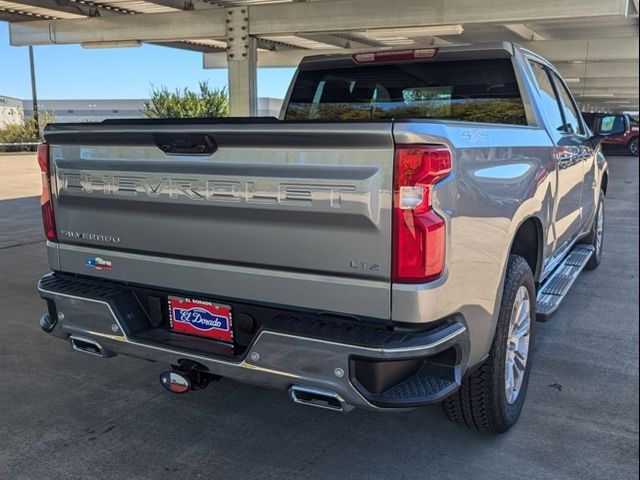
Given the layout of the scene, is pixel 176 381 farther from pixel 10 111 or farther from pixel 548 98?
pixel 10 111

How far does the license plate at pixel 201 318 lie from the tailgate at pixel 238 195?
22 centimetres

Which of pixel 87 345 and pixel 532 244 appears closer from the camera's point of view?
pixel 87 345

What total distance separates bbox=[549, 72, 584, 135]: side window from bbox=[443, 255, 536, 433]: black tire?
2.33 m

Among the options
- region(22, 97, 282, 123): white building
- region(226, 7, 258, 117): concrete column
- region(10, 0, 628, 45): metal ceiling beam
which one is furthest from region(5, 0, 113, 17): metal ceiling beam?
region(226, 7, 258, 117): concrete column

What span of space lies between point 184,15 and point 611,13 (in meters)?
9.75

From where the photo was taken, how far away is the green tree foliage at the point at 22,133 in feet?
50.4

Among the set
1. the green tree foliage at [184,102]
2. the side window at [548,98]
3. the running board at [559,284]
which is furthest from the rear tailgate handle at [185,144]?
the green tree foliage at [184,102]

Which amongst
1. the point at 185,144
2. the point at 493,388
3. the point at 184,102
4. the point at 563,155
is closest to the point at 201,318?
the point at 185,144

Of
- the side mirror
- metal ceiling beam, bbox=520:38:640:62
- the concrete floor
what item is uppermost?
metal ceiling beam, bbox=520:38:640:62

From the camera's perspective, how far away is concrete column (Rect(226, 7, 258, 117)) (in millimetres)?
14523

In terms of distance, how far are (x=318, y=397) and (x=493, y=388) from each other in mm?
976

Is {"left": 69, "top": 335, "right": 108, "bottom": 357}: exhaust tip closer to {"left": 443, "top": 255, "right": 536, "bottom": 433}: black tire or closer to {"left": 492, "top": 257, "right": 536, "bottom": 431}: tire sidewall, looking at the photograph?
{"left": 443, "top": 255, "right": 536, "bottom": 433}: black tire

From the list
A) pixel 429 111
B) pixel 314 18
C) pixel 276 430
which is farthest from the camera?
pixel 314 18

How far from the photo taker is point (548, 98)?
4457 mm
